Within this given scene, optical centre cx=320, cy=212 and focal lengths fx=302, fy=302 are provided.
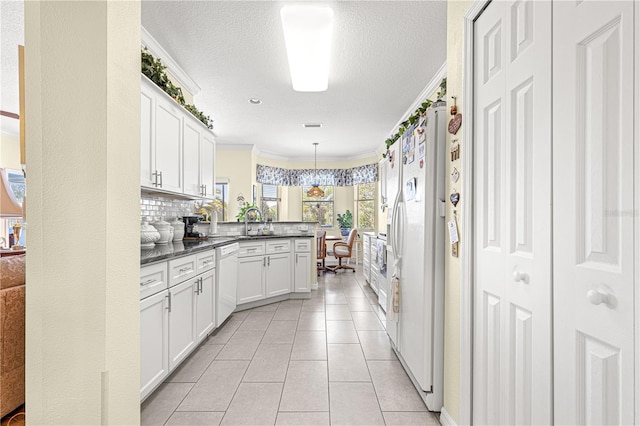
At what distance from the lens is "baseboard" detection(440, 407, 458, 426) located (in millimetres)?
1633

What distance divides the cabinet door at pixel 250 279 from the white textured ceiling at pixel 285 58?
7.27 ft

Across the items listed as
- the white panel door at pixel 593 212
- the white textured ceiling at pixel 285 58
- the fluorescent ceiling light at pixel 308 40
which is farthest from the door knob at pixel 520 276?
the fluorescent ceiling light at pixel 308 40

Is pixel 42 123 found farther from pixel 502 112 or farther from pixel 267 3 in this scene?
pixel 267 3

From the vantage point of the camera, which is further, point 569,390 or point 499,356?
point 499,356

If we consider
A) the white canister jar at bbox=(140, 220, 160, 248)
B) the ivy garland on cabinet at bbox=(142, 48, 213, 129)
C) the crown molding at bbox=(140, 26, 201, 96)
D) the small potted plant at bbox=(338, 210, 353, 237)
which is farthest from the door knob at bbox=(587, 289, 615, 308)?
the small potted plant at bbox=(338, 210, 353, 237)

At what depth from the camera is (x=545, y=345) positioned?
977mm

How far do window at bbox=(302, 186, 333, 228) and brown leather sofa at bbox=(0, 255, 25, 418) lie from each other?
7.09m

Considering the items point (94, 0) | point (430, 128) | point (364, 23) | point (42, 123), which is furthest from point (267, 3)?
point (42, 123)

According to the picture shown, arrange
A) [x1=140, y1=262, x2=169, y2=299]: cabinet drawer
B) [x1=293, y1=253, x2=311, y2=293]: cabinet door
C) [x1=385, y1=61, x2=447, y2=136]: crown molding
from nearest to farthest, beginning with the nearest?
[x1=140, y1=262, x2=169, y2=299]: cabinet drawer → [x1=385, y1=61, x2=447, y2=136]: crown molding → [x1=293, y1=253, x2=311, y2=293]: cabinet door

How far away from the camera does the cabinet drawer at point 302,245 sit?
439 centimetres

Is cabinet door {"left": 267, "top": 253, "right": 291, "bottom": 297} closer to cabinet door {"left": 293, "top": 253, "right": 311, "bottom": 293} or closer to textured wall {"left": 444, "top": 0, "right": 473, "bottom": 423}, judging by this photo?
cabinet door {"left": 293, "top": 253, "right": 311, "bottom": 293}

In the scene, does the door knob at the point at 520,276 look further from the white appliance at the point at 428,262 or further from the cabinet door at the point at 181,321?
the cabinet door at the point at 181,321

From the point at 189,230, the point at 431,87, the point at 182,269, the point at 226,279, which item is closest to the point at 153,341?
the point at 182,269

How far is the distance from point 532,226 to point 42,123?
149cm
